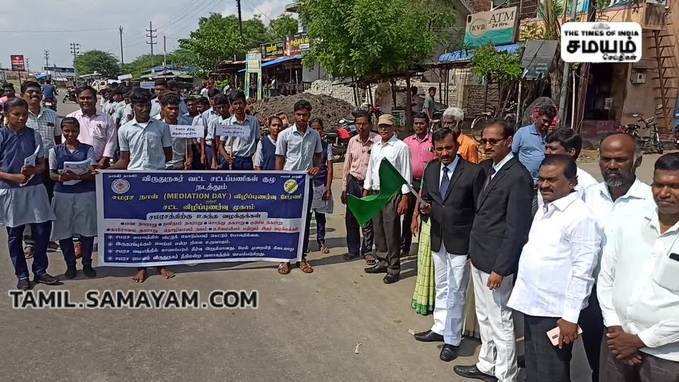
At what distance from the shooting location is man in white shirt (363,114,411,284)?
5250mm

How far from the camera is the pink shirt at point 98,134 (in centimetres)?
572

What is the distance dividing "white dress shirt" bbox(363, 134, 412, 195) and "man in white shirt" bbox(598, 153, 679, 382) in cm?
283

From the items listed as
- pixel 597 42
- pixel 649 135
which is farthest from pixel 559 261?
pixel 649 135

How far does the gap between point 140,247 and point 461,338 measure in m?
3.28

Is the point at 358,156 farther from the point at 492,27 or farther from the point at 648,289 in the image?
the point at 492,27

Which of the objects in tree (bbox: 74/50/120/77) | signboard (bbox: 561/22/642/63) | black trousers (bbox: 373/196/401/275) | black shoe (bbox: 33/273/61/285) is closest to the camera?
black shoe (bbox: 33/273/61/285)

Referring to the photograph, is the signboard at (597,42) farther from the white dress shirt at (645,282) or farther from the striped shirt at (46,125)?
the striped shirt at (46,125)

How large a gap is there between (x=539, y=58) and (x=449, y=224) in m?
11.2

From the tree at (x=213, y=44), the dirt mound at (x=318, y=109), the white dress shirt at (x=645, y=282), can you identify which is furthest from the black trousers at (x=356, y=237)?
the tree at (x=213, y=44)

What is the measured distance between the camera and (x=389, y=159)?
17.2ft

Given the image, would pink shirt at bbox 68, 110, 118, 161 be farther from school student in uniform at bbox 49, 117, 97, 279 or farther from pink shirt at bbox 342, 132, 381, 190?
pink shirt at bbox 342, 132, 381, 190

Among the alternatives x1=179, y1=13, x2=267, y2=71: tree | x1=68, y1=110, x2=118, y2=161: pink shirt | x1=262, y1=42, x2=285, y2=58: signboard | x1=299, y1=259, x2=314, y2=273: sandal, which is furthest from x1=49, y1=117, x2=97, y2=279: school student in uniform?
x1=179, y1=13, x2=267, y2=71: tree

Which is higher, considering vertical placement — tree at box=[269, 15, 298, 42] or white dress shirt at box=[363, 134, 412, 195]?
tree at box=[269, 15, 298, 42]

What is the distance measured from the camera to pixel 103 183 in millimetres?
5070
